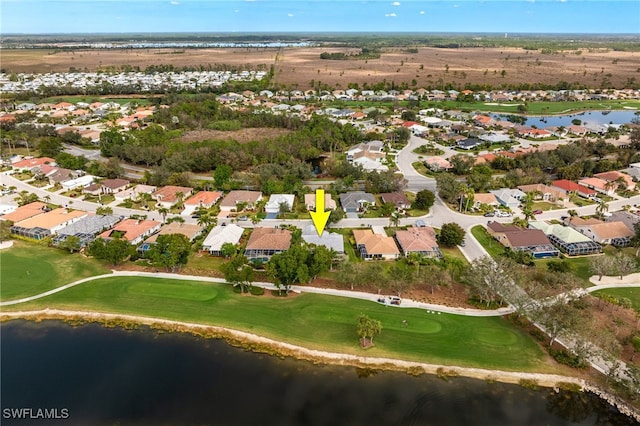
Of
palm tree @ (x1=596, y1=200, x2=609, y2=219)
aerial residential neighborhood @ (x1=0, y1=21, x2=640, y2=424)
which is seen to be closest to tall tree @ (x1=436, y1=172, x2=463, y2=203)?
aerial residential neighborhood @ (x1=0, y1=21, x2=640, y2=424)

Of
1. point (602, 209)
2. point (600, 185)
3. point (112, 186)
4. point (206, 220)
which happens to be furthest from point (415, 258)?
point (112, 186)

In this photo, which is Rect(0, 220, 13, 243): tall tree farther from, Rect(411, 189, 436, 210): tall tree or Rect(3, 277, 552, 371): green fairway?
Rect(411, 189, 436, 210): tall tree

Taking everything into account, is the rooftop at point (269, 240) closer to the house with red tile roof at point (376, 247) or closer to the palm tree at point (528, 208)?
the house with red tile roof at point (376, 247)

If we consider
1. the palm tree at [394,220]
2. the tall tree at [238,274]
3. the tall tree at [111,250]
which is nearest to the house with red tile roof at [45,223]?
the tall tree at [111,250]

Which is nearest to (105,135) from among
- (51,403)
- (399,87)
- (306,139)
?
(306,139)

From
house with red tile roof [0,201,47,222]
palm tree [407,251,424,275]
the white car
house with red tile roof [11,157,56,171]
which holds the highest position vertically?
house with red tile roof [11,157,56,171]

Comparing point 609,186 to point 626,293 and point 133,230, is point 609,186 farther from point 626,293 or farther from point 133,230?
point 133,230
